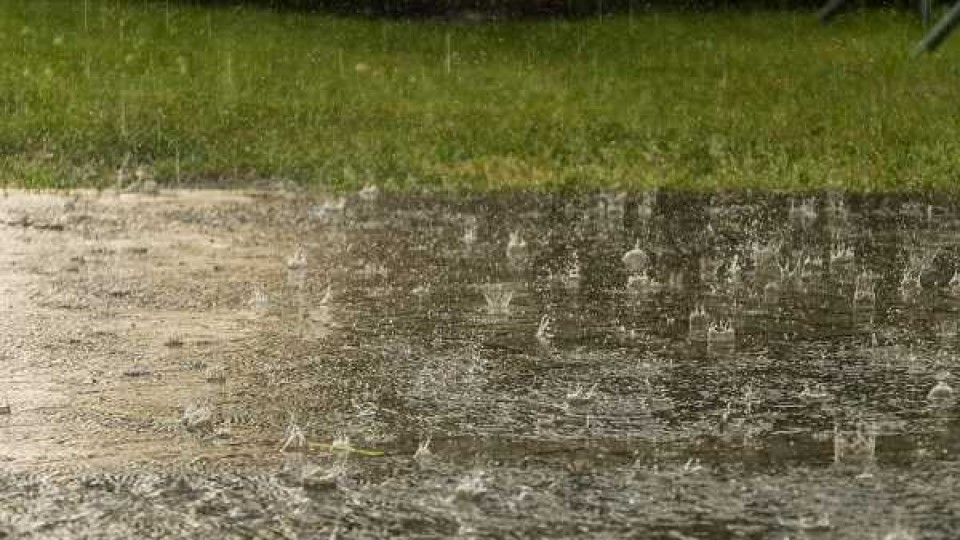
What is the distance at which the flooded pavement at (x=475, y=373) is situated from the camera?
479 centimetres

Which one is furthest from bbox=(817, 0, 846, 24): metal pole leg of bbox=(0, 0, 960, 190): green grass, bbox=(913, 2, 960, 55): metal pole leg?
bbox=(0, 0, 960, 190): green grass

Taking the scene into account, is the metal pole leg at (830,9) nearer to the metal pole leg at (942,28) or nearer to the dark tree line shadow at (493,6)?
the metal pole leg at (942,28)

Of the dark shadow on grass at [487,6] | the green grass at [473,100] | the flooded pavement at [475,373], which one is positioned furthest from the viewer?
the dark shadow on grass at [487,6]

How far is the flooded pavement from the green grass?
201 centimetres

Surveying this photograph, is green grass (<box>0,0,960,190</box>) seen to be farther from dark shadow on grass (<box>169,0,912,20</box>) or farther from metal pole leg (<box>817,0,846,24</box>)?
metal pole leg (<box>817,0,846,24</box>)

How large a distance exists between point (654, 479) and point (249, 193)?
23.3ft

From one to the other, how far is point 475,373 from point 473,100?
30.5 feet

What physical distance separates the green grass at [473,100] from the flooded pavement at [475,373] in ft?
6.60

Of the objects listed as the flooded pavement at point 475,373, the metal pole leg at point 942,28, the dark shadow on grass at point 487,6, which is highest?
the metal pole leg at point 942,28

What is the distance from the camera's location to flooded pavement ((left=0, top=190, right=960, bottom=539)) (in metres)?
4.79

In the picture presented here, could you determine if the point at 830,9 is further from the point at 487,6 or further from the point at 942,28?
the point at 487,6

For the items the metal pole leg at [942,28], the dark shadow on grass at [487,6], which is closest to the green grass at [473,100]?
the dark shadow on grass at [487,6]

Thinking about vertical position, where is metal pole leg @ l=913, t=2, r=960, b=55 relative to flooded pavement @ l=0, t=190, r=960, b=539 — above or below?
above

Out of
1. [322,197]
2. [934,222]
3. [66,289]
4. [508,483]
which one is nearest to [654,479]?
[508,483]
